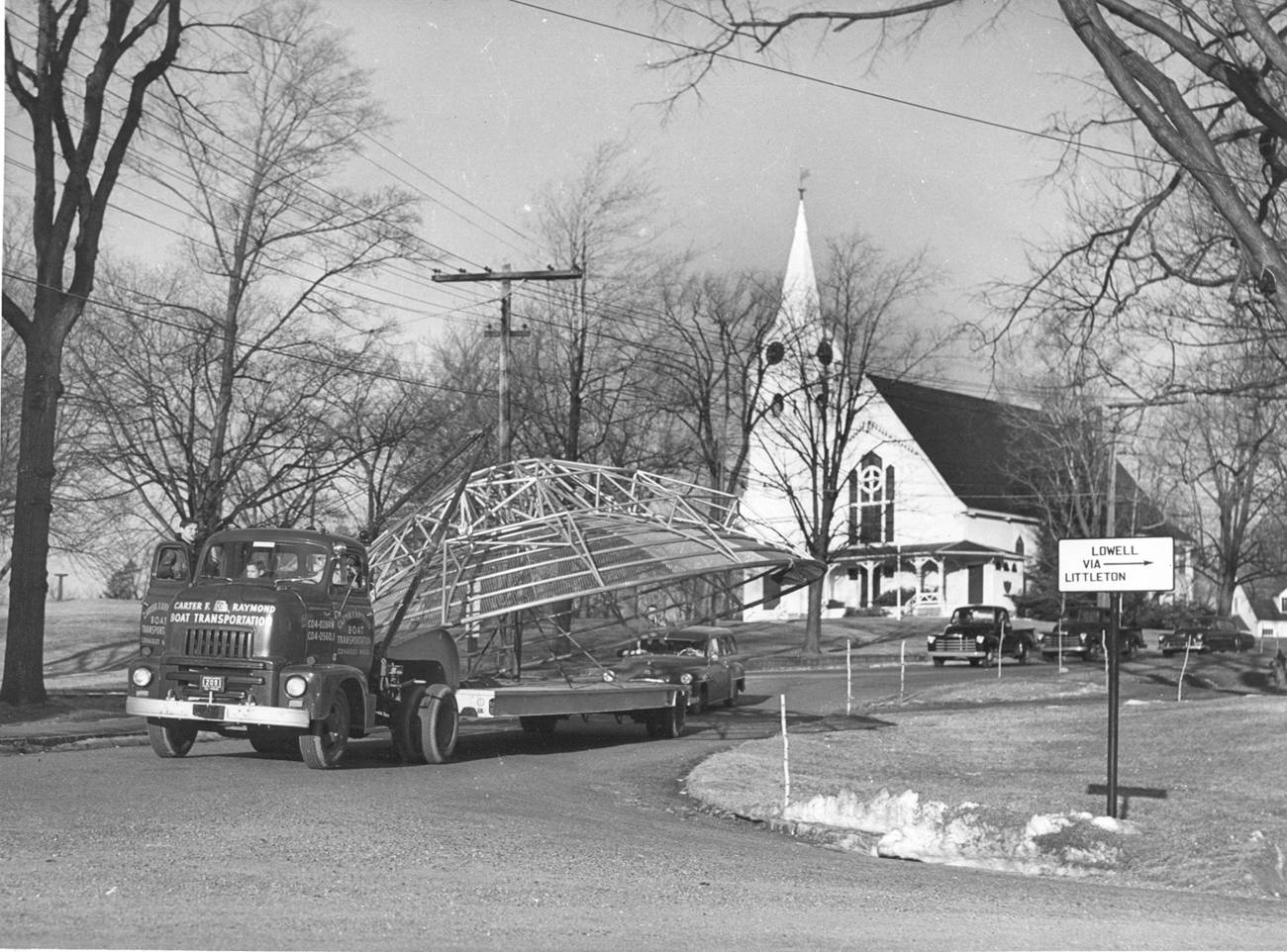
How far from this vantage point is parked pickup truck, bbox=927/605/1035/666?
157ft

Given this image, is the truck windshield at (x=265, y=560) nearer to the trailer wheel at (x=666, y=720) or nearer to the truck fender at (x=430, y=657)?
the truck fender at (x=430, y=657)

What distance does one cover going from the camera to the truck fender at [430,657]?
19.0 m

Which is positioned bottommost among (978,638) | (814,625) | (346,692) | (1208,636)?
(346,692)

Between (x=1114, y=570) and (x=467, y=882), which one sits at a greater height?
(x=1114, y=570)

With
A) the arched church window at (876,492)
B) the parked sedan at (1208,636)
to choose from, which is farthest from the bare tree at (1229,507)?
the arched church window at (876,492)

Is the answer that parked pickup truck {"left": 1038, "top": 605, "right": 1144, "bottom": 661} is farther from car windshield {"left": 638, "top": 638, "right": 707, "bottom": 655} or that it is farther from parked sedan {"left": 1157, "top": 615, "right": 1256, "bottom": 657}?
car windshield {"left": 638, "top": 638, "right": 707, "bottom": 655}

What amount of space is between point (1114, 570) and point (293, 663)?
8419mm

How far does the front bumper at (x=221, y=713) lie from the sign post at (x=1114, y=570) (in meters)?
7.81

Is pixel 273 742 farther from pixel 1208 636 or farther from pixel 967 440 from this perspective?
pixel 967 440

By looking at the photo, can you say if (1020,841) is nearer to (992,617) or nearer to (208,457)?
(208,457)

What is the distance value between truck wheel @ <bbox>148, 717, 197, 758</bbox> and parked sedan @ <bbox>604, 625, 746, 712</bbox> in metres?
7.35

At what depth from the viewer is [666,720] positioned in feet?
75.5

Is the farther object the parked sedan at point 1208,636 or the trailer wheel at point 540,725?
the parked sedan at point 1208,636

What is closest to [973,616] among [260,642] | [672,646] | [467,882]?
[672,646]
